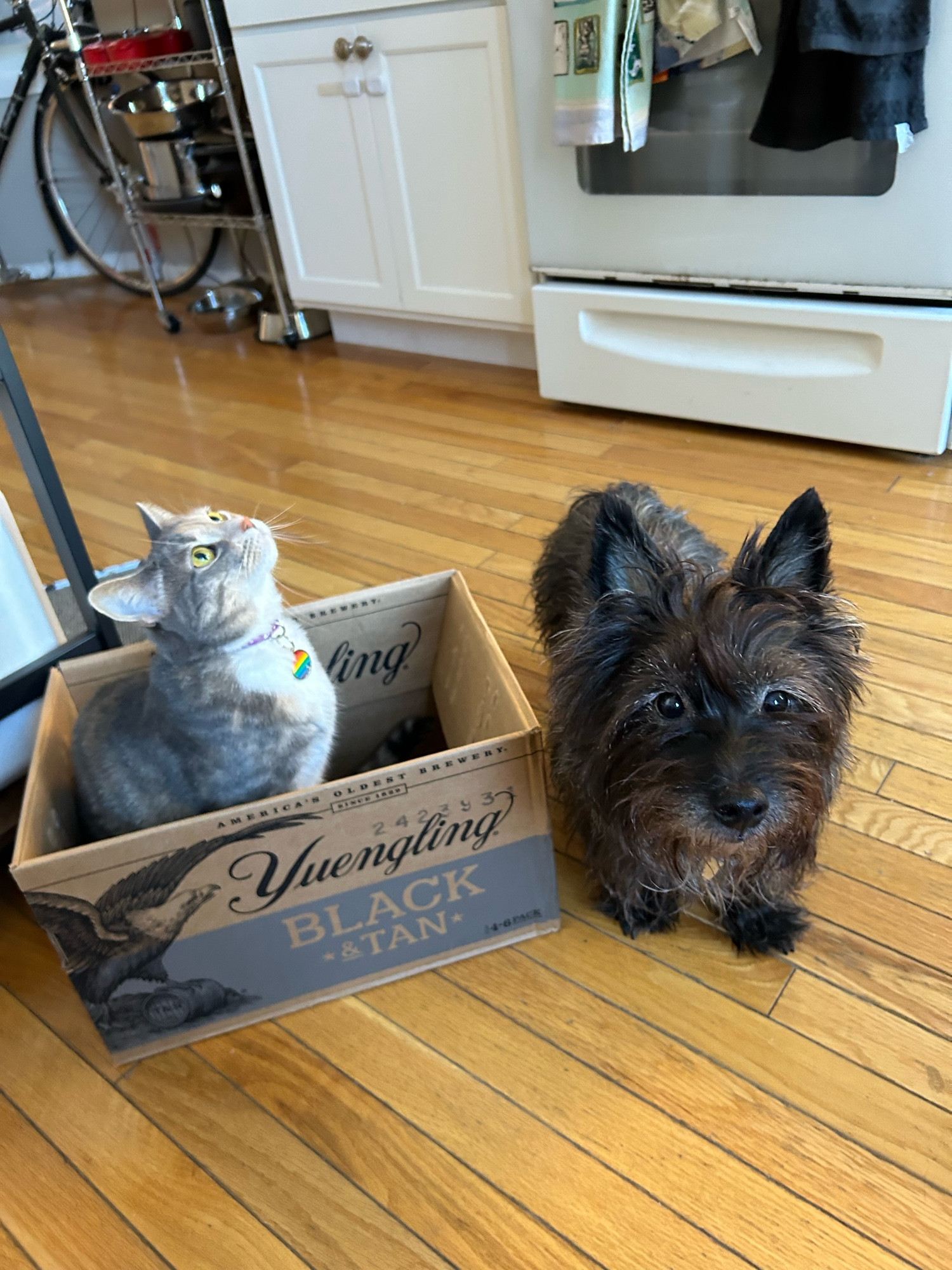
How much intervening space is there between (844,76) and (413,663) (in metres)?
1.52

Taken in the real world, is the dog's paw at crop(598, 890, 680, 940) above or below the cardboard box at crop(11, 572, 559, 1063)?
below

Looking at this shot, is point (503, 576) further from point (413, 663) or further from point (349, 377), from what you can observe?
point (349, 377)

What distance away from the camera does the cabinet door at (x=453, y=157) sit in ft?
8.59

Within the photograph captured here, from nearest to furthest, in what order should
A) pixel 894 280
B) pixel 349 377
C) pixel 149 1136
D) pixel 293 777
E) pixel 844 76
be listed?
1. pixel 149 1136
2. pixel 293 777
3. pixel 844 76
4. pixel 894 280
5. pixel 349 377

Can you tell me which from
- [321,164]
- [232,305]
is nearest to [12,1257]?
[321,164]

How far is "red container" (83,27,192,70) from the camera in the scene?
3402 mm

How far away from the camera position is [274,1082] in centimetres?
124

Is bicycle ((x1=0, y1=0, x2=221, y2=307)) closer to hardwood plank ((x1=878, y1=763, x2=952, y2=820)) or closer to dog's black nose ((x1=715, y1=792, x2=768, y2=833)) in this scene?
hardwood plank ((x1=878, y1=763, x2=952, y2=820))

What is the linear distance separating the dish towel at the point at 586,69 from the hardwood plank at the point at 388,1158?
206 cm

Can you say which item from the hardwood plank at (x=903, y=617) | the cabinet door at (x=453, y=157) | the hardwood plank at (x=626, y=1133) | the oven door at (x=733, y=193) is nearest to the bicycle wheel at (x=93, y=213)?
the cabinet door at (x=453, y=157)

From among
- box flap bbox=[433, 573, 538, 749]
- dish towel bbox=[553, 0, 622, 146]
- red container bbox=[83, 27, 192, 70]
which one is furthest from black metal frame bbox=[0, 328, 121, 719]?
red container bbox=[83, 27, 192, 70]

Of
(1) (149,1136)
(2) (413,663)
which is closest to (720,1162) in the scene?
(1) (149,1136)

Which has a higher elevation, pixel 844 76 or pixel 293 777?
pixel 844 76

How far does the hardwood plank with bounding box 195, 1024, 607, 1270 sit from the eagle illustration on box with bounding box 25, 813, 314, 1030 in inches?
7.1
